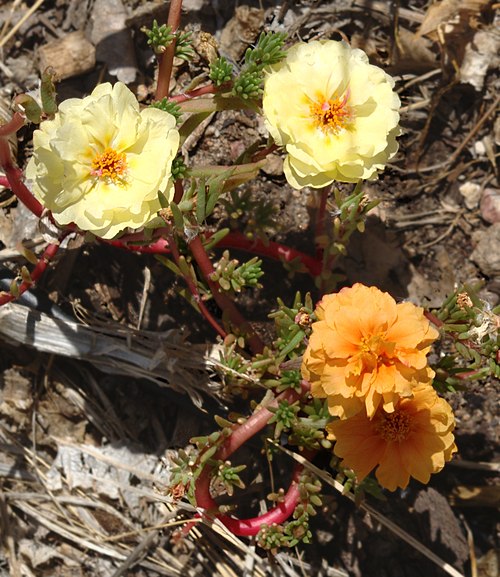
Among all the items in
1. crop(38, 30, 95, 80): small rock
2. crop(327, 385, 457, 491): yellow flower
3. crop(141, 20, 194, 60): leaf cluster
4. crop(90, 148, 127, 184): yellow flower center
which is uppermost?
crop(141, 20, 194, 60): leaf cluster

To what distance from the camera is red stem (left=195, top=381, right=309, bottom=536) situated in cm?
285

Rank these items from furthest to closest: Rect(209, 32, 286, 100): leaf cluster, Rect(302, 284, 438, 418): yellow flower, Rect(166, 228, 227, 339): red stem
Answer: Rect(166, 228, 227, 339): red stem < Rect(209, 32, 286, 100): leaf cluster < Rect(302, 284, 438, 418): yellow flower

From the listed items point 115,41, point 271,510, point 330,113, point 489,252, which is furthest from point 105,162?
point 489,252

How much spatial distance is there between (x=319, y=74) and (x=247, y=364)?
4.01 feet

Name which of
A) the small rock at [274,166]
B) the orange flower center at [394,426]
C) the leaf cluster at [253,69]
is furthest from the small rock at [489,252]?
the leaf cluster at [253,69]

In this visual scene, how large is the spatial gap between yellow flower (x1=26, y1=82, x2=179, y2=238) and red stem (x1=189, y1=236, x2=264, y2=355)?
1.24ft

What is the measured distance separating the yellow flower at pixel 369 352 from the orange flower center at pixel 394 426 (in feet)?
0.78

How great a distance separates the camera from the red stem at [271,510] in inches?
112

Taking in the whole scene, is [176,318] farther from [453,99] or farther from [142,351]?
[453,99]

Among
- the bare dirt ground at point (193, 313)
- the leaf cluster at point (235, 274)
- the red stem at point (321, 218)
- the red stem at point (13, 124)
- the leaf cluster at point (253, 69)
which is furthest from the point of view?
the bare dirt ground at point (193, 313)

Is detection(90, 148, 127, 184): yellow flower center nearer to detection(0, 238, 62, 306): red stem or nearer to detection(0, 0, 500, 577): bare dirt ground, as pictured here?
detection(0, 238, 62, 306): red stem

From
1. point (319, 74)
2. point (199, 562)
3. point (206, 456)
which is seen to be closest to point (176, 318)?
point (206, 456)

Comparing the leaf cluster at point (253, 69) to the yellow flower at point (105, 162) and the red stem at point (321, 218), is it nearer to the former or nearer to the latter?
the yellow flower at point (105, 162)

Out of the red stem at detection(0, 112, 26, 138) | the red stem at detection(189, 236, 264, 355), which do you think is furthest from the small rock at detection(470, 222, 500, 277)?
the red stem at detection(0, 112, 26, 138)
